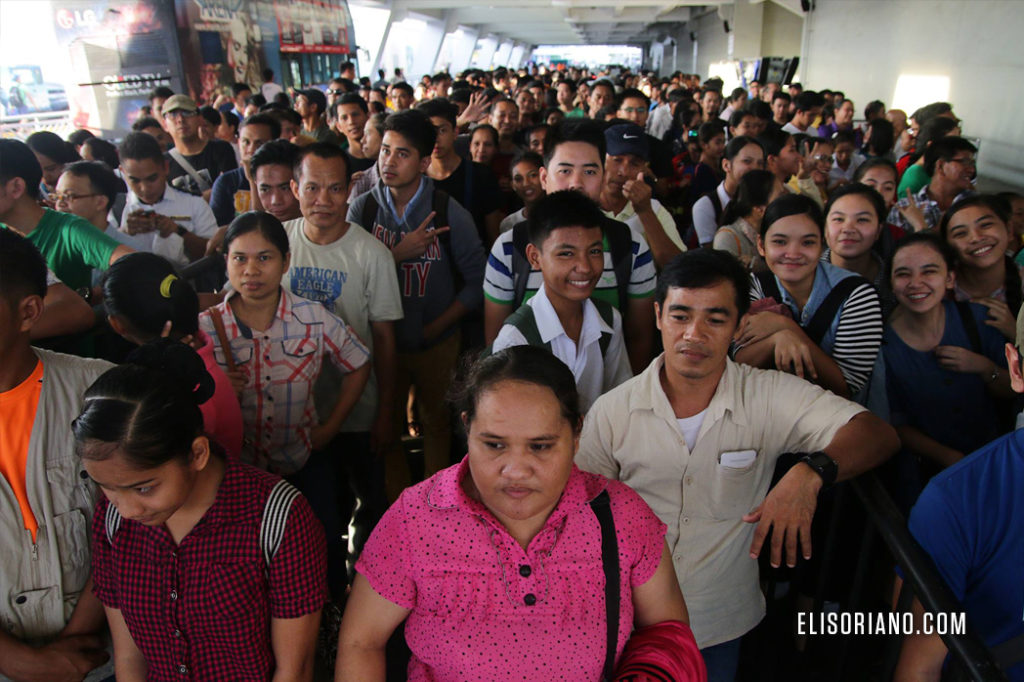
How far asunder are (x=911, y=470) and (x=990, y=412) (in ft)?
1.27

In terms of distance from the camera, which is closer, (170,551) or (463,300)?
(170,551)

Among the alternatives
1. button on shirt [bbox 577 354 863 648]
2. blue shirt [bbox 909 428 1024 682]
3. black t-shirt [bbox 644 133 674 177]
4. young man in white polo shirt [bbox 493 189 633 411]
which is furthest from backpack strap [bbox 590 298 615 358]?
black t-shirt [bbox 644 133 674 177]

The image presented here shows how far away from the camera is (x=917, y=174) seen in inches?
181

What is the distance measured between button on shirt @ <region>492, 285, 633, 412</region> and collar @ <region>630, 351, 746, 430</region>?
1.12ft

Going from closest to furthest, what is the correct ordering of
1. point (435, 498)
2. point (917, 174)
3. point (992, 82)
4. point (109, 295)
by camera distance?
point (435, 498) < point (109, 295) < point (917, 174) < point (992, 82)

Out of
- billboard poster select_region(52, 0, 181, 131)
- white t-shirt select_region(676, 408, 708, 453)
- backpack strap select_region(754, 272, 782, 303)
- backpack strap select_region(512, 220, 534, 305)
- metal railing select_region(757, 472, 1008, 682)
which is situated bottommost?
metal railing select_region(757, 472, 1008, 682)

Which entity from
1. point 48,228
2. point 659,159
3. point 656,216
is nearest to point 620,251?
point 656,216

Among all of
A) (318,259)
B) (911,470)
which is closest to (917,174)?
(911,470)

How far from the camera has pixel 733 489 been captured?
5.85 ft

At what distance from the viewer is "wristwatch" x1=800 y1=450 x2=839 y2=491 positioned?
1.62m

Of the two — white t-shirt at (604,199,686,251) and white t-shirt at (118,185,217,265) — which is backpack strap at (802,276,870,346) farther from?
white t-shirt at (118,185,217,265)

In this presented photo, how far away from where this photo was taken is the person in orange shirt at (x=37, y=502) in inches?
60.7

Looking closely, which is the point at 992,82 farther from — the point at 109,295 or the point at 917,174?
the point at 109,295

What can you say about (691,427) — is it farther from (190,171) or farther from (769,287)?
(190,171)
